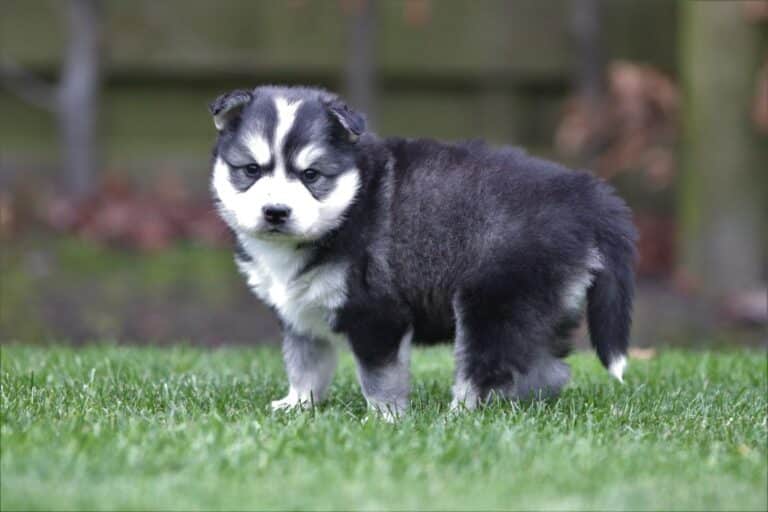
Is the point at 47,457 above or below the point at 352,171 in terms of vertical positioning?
below

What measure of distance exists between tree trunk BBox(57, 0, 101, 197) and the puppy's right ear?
21.8 ft

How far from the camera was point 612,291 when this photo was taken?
16.5 ft

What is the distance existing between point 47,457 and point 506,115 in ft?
30.3

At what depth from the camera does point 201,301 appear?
10461 mm

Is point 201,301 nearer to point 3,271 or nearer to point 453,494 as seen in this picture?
point 3,271

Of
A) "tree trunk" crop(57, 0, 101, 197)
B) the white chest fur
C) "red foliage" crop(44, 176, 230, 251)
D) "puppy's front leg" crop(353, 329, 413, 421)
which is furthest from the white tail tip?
"tree trunk" crop(57, 0, 101, 197)

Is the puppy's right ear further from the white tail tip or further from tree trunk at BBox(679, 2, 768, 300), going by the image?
tree trunk at BBox(679, 2, 768, 300)

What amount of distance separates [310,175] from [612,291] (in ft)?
4.48

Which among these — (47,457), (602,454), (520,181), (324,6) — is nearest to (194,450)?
(47,457)

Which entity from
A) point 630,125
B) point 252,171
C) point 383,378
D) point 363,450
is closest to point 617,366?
point 383,378

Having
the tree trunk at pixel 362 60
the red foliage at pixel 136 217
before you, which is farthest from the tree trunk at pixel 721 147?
the red foliage at pixel 136 217

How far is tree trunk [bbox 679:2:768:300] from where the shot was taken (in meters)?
10.3

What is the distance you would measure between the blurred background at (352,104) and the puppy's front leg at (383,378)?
16.8 ft

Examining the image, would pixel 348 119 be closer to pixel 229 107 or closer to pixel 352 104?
pixel 229 107
